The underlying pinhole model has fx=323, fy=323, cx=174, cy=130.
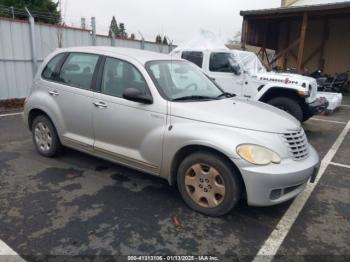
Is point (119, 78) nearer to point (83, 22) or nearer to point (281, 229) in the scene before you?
point (281, 229)

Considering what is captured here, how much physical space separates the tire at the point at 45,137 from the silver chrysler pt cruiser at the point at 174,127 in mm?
25

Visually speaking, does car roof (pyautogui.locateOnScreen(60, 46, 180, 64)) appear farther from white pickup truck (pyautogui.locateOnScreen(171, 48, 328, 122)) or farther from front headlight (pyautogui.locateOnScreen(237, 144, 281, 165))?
white pickup truck (pyautogui.locateOnScreen(171, 48, 328, 122))

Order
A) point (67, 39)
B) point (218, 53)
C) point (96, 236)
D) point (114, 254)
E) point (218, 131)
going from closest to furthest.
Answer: point (114, 254)
point (96, 236)
point (218, 131)
point (218, 53)
point (67, 39)

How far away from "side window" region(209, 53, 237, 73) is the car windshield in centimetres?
345

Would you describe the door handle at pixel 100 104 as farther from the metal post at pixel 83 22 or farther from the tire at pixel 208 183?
the metal post at pixel 83 22

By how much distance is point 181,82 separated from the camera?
4176 millimetres

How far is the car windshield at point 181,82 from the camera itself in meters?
3.89

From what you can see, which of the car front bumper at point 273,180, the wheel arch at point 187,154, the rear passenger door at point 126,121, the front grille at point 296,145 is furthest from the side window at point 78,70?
the front grille at point 296,145

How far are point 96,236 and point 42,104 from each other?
8.56 feet

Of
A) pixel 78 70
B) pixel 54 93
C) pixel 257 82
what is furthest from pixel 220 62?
pixel 54 93

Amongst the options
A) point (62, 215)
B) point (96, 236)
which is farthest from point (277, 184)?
point (62, 215)

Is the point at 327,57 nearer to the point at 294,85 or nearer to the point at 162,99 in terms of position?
the point at 294,85

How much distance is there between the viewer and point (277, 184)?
318 centimetres

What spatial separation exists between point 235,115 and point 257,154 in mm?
546
